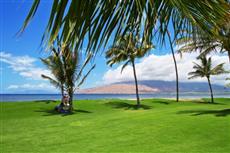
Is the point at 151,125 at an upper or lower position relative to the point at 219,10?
lower

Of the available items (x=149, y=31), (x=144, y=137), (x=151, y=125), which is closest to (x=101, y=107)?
(x=151, y=125)

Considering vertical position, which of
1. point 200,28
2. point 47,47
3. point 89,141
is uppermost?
point 200,28

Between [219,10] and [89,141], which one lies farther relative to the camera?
[89,141]

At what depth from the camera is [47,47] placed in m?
0.97

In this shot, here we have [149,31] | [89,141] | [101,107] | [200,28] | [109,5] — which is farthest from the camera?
[101,107]

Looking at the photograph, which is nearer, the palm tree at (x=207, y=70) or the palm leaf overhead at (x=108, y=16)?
the palm leaf overhead at (x=108, y=16)

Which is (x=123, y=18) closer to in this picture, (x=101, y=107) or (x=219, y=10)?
(x=219, y=10)

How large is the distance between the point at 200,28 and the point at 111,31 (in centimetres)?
39

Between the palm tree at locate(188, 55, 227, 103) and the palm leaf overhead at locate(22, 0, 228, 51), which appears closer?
the palm leaf overhead at locate(22, 0, 228, 51)

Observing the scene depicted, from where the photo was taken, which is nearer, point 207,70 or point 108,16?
point 108,16

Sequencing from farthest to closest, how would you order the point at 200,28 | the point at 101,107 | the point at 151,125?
the point at 101,107
the point at 151,125
the point at 200,28

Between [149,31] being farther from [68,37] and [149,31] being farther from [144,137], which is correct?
[144,137]

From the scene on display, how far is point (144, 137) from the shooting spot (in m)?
7.31

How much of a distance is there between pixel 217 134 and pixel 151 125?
2.48m
